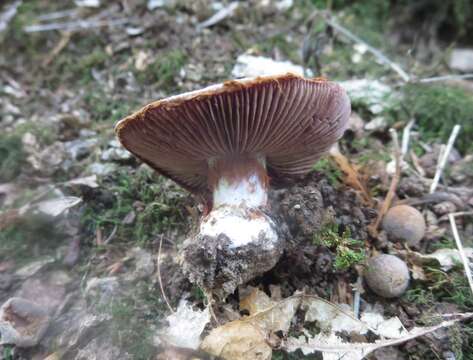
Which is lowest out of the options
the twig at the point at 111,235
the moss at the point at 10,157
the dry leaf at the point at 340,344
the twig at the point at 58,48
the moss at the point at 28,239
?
the dry leaf at the point at 340,344

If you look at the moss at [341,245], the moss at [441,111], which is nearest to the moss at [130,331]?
the moss at [341,245]

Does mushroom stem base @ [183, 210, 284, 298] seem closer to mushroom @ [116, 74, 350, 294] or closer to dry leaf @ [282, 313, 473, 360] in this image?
mushroom @ [116, 74, 350, 294]

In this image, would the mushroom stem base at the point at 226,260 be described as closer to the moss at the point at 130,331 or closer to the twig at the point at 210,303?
the twig at the point at 210,303

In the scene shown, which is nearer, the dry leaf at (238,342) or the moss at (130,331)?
the dry leaf at (238,342)

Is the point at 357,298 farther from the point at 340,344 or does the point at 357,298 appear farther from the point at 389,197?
the point at 389,197

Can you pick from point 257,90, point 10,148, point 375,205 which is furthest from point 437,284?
point 10,148

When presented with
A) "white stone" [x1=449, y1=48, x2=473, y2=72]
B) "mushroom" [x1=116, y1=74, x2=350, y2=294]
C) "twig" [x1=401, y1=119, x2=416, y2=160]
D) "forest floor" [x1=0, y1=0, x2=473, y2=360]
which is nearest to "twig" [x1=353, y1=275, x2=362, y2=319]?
"forest floor" [x1=0, y1=0, x2=473, y2=360]
